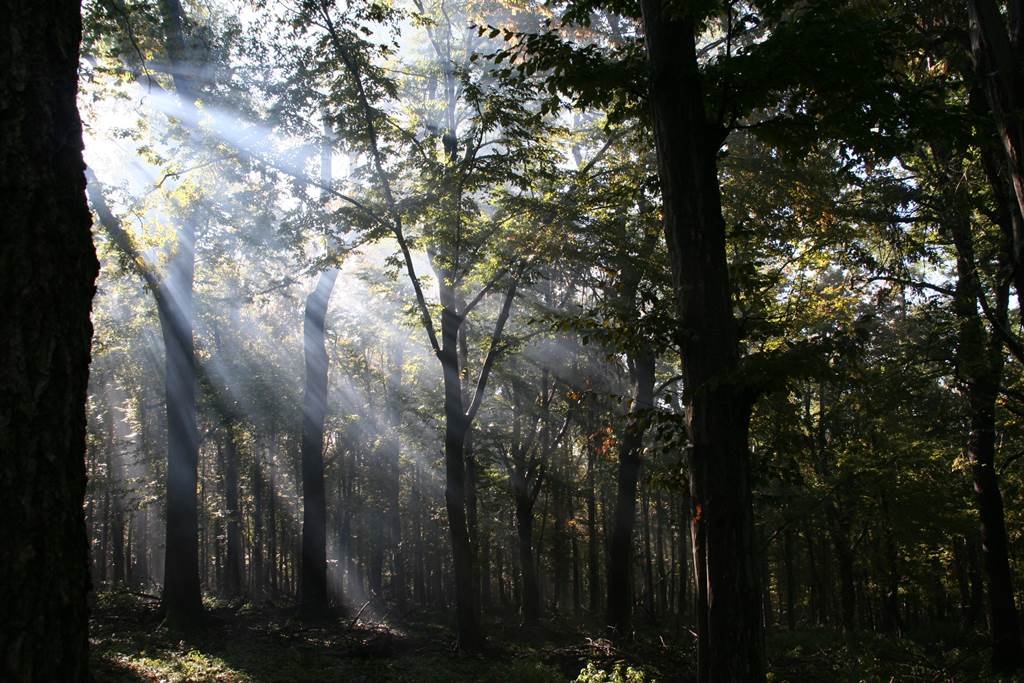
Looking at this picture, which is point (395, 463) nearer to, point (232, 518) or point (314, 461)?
point (232, 518)

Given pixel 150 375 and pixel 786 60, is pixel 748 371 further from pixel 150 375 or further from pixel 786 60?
pixel 150 375

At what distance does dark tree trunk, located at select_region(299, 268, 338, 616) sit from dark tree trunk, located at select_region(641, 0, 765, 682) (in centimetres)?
1325

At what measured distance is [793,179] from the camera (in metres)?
10.7

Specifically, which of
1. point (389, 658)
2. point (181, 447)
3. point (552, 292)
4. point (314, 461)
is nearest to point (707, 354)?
point (389, 658)

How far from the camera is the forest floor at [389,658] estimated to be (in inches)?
388

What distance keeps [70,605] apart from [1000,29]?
675cm

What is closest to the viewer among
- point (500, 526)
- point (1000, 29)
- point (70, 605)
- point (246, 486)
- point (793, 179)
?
point (70, 605)

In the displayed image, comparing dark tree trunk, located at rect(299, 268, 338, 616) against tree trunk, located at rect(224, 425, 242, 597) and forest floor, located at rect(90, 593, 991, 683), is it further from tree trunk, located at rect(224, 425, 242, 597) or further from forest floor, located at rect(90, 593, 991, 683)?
tree trunk, located at rect(224, 425, 242, 597)

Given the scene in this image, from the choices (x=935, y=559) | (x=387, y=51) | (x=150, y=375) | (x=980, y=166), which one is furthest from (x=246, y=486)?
(x=980, y=166)

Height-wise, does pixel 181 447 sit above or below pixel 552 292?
below

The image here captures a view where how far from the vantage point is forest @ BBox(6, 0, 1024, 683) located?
7.41ft

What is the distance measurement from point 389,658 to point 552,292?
13.0 metres

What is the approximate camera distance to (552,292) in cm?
2283

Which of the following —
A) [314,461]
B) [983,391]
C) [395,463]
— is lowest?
[395,463]
